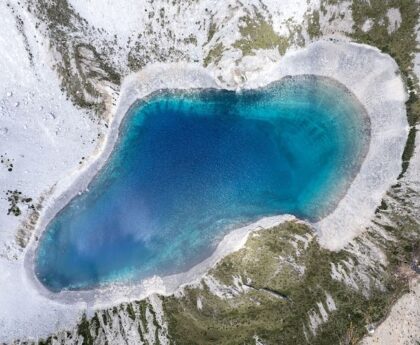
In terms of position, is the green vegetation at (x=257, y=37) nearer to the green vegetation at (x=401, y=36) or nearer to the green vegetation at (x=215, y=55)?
the green vegetation at (x=215, y=55)

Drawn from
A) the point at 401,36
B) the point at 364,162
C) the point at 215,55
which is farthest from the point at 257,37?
the point at 364,162

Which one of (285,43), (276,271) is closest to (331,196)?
(276,271)

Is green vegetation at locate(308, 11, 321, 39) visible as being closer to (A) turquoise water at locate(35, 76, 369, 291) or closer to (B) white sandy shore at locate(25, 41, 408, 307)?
(B) white sandy shore at locate(25, 41, 408, 307)

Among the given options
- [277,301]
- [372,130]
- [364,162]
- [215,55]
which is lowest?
[277,301]

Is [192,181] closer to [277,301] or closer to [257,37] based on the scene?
[277,301]

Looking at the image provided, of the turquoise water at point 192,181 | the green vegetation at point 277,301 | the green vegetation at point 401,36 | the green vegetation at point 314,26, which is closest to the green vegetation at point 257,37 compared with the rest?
the green vegetation at point 314,26

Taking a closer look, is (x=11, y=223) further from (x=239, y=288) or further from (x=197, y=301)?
(x=239, y=288)
